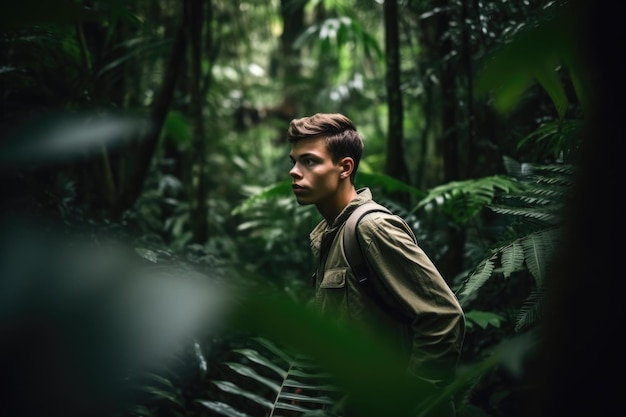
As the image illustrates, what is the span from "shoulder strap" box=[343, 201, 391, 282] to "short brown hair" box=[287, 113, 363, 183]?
34 cm

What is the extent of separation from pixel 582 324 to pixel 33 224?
57 centimetres

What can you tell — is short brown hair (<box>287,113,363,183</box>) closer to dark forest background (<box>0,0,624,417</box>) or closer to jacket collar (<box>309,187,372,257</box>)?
jacket collar (<box>309,187,372,257</box>)

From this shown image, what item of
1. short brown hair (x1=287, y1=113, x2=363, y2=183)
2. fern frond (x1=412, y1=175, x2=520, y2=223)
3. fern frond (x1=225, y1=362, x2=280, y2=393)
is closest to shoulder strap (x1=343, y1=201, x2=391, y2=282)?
short brown hair (x1=287, y1=113, x2=363, y2=183)

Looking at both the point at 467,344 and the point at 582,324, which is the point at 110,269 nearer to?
the point at 582,324

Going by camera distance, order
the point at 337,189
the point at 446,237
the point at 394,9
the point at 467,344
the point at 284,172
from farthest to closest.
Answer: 1. the point at 284,172
2. the point at 446,237
3. the point at 394,9
4. the point at 467,344
5. the point at 337,189

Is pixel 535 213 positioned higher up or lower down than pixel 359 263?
higher up

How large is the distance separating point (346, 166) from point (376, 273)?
→ 53 centimetres

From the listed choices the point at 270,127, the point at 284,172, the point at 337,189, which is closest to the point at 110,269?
the point at 337,189

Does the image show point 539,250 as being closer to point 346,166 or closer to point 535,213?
point 535,213

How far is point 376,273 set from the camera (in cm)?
153

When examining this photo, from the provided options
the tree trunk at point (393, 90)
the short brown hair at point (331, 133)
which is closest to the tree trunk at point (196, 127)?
the tree trunk at point (393, 90)

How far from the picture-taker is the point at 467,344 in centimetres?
277

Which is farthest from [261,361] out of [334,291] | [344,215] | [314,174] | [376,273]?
[314,174]

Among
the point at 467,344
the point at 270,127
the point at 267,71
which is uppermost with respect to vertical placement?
the point at 267,71
